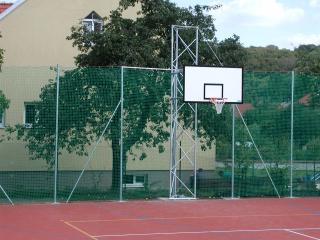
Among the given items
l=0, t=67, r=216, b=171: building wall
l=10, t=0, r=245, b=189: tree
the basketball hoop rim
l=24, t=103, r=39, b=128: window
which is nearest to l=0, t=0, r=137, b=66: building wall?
l=10, t=0, r=245, b=189: tree

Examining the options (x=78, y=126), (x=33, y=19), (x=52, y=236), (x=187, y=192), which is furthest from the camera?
(x=33, y=19)

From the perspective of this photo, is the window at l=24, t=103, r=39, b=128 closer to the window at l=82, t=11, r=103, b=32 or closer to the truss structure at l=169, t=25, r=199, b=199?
the truss structure at l=169, t=25, r=199, b=199

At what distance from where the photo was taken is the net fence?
1644cm

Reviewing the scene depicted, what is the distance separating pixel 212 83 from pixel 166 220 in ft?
15.6

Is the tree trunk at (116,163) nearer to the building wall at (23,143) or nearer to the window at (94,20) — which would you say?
the building wall at (23,143)

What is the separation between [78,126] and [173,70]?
2.80 meters

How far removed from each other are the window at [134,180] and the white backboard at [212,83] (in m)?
2.59

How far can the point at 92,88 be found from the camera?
16.8 meters

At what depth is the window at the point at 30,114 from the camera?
1638 cm

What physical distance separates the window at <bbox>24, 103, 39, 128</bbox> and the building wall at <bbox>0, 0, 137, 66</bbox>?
719 centimetres

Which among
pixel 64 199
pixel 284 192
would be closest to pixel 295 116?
pixel 284 192

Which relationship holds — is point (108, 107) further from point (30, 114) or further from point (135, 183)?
point (135, 183)

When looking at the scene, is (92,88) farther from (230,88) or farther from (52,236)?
(52,236)

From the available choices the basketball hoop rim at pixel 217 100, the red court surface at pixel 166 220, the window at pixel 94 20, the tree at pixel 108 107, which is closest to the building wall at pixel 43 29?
the window at pixel 94 20
